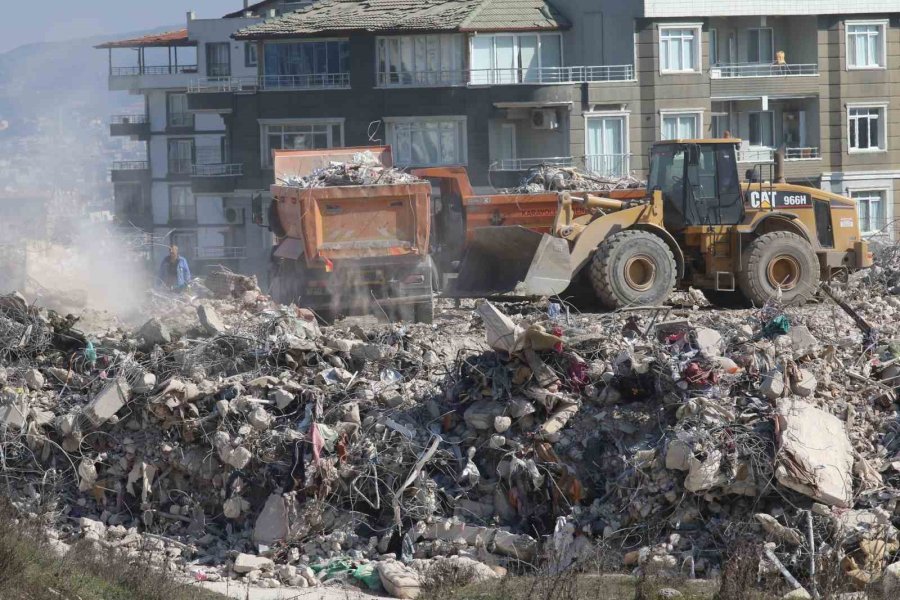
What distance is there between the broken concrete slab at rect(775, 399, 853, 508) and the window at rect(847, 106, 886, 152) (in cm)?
2766

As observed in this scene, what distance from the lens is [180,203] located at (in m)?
54.0

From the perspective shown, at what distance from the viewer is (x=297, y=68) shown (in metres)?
37.4

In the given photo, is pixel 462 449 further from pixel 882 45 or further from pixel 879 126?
pixel 882 45

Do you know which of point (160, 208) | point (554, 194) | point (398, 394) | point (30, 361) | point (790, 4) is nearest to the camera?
point (398, 394)

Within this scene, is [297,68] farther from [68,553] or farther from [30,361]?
[68,553]

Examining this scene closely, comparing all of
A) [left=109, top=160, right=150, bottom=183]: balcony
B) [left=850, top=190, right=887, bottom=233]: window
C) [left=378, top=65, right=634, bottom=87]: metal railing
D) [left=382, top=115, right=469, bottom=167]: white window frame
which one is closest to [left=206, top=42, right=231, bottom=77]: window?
[left=109, top=160, right=150, bottom=183]: balcony

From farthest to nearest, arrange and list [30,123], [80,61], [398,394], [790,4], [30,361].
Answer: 1. [80,61]
2. [30,123]
3. [790,4]
4. [30,361]
5. [398,394]

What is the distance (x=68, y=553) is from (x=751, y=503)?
5.54 meters

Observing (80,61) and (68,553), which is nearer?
(68,553)

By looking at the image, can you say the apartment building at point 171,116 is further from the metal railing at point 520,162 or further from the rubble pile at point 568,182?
the rubble pile at point 568,182

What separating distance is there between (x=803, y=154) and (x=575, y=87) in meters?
7.01

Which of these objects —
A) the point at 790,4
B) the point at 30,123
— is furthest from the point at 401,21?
the point at 30,123

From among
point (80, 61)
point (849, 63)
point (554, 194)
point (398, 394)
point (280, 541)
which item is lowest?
point (280, 541)

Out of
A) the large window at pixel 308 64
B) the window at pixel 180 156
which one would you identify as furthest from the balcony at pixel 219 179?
the window at pixel 180 156
